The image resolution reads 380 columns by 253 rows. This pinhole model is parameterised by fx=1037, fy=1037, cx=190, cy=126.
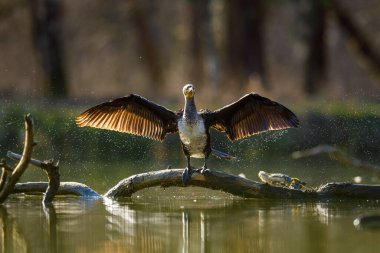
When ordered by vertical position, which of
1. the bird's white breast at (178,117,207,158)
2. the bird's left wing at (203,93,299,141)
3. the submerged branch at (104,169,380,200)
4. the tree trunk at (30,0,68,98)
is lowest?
the submerged branch at (104,169,380,200)

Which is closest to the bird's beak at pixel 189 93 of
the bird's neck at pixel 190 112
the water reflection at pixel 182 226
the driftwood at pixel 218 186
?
the bird's neck at pixel 190 112

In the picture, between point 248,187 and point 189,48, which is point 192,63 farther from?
point 248,187

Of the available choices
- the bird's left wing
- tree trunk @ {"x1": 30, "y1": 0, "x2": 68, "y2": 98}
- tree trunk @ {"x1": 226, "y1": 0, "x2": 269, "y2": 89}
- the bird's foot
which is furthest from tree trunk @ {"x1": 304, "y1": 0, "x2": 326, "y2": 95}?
the bird's foot

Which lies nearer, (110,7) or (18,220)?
(18,220)

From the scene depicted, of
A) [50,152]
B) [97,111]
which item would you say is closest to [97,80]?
[50,152]

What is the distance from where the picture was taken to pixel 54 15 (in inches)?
1022

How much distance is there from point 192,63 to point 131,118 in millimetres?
22929

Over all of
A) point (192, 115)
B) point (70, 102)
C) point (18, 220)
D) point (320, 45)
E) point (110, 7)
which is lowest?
point (18, 220)

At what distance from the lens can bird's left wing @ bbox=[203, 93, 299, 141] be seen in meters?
12.6

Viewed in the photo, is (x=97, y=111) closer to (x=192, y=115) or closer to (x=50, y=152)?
(x=192, y=115)

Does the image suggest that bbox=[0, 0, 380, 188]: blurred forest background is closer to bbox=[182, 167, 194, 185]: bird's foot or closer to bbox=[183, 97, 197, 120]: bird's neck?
bbox=[183, 97, 197, 120]: bird's neck

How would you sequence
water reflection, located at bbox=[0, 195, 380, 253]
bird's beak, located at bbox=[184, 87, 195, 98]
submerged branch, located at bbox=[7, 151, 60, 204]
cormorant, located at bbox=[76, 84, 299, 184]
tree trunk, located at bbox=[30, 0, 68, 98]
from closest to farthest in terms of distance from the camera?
water reflection, located at bbox=[0, 195, 380, 253]
submerged branch, located at bbox=[7, 151, 60, 204]
cormorant, located at bbox=[76, 84, 299, 184]
bird's beak, located at bbox=[184, 87, 195, 98]
tree trunk, located at bbox=[30, 0, 68, 98]

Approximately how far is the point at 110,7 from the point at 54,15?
945 centimetres

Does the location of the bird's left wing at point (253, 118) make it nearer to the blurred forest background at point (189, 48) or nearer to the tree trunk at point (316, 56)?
the blurred forest background at point (189, 48)
